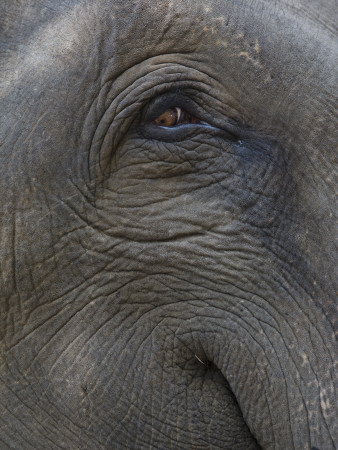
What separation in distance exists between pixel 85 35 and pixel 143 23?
0.75ft

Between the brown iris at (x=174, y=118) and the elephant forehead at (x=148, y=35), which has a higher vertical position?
the elephant forehead at (x=148, y=35)

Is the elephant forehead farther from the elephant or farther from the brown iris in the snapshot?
the brown iris

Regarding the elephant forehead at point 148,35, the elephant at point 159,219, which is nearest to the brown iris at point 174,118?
the elephant at point 159,219

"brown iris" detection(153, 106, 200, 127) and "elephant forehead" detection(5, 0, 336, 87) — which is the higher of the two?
"elephant forehead" detection(5, 0, 336, 87)

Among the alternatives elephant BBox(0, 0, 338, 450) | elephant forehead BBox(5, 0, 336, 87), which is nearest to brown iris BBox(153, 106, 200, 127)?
elephant BBox(0, 0, 338, 450)

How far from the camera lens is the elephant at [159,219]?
110 inches

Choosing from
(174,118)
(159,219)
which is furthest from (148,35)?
(159,219)

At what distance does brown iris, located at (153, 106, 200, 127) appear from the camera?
2.89 m

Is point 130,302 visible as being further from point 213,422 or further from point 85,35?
point 85,35

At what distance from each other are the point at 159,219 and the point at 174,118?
410 millimetres

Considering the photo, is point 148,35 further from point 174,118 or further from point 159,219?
point 159,219

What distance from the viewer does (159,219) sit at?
285 centimetres

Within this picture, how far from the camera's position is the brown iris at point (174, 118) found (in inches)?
114

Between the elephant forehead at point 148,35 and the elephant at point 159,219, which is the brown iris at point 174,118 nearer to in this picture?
the elephant at point 159,219
